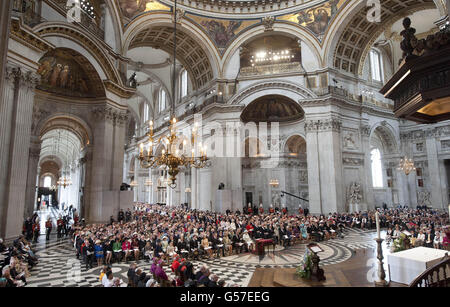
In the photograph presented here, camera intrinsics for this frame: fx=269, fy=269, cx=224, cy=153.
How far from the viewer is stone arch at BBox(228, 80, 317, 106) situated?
812 inches

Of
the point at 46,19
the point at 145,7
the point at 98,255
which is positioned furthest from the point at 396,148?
the point at 46,19

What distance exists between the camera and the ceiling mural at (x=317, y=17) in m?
19.6

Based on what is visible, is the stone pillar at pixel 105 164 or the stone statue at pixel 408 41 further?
the stone pillar at pixel 105 164

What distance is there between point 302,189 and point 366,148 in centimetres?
663

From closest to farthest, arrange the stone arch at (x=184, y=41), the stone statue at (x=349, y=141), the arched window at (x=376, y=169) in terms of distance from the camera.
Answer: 1. the stone arch at (x=184, y=41)
2. the stone statue at (x=349, y=141)
3. the arched window at (x=376, y=169)

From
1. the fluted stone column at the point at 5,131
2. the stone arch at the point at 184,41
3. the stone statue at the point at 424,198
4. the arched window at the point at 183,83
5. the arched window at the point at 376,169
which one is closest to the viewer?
the fluted stone column at the point at 5,131

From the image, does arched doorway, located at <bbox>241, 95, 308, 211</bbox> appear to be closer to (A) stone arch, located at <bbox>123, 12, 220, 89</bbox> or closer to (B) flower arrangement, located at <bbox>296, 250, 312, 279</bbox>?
(A) stone arch, located at <bbox>123, 12, 220, 89</bbox>

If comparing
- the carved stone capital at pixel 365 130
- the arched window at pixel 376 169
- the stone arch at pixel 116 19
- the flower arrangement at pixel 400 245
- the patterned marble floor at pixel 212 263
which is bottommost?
the patterned marble floor at pixel 212 263

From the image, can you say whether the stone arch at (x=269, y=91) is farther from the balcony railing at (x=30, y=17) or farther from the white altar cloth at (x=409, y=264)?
the white altar cloth at (x=409, y=264)

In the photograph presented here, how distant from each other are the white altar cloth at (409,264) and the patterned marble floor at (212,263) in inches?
138

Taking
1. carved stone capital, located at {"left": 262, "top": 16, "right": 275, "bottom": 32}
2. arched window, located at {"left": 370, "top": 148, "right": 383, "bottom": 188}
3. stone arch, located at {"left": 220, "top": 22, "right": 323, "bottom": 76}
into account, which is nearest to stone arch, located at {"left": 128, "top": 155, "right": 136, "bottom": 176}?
stone arch, located at {"left": 220, "top": 22, "right": 323, "bottom": 76}

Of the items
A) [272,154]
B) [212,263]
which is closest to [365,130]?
[272,154]

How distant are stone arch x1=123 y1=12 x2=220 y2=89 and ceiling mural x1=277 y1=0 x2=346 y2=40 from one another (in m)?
6.51

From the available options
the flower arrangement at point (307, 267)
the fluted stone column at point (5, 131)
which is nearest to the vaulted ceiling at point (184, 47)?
the fluted stone column at point (5, 131)
